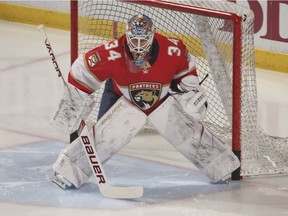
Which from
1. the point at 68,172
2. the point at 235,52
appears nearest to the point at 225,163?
the point at 235,52

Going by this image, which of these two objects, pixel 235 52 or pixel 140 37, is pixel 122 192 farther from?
pixel 235 52

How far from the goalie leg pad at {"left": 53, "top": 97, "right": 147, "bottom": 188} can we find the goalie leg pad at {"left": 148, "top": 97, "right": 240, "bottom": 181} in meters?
0.09

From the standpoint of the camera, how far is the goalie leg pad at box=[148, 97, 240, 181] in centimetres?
509

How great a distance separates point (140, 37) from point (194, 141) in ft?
1.88

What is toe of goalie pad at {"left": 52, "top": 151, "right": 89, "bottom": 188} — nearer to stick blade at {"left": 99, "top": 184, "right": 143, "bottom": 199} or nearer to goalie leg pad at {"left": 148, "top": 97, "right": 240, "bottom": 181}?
stick blade at {"left": 99, "top": 184, "right": 143, "bottom": 199}

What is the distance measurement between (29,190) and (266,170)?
1.14 metres

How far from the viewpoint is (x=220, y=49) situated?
5.61 metres

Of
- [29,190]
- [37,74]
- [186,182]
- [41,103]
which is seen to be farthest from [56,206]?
[37,74]

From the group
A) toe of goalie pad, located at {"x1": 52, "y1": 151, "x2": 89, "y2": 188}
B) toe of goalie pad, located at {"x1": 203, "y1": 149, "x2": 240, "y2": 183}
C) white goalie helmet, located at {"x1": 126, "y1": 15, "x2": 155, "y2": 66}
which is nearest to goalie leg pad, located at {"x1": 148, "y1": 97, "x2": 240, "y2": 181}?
toe of goalie pad, located at {"x1": 203, "y1": 149, "x2": 240, "y2": 183}

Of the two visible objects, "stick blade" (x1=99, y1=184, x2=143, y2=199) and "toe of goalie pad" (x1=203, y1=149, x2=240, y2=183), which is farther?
"toe of goalie pad" (x1=203, y1=149, x2=240, y2=183)

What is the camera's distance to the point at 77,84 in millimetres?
5070

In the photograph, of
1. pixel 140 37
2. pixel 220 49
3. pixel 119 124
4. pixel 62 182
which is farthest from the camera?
pixel 220 49

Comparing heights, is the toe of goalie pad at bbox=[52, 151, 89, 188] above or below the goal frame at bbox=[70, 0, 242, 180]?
below

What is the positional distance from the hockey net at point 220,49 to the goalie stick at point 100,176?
22.3 inches
